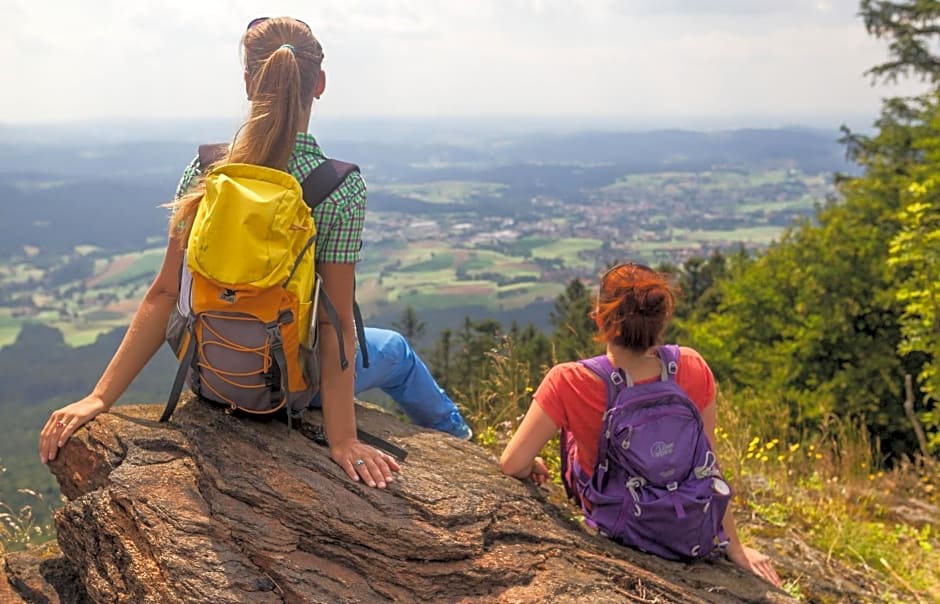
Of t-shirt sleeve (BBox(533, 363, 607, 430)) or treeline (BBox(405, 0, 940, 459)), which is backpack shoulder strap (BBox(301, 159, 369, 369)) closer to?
t-shirt sleeve (BBox(533, 363, 607, 430))

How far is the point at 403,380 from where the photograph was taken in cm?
349

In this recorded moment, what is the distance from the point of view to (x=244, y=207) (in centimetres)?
229

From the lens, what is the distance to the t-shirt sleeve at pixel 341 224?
2.59m

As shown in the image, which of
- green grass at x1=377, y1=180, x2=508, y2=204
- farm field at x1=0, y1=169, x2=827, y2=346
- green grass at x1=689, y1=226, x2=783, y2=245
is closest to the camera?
farm field at x1=0, y1=169, x2=827, y2=346

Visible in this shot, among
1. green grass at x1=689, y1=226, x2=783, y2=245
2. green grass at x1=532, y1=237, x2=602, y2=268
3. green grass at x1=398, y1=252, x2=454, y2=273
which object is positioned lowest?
green grass at x1=398, y1=252, x2=454, y2=273

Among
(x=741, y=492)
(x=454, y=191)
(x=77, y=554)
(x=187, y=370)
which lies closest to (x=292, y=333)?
(x=187, y=370)

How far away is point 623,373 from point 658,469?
397 millimetres

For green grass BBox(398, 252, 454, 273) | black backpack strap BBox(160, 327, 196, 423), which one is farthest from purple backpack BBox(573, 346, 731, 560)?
green grass BBox(398, 252, 454, 273)

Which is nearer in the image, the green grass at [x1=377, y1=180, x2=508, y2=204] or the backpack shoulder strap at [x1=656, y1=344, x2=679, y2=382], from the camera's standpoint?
the backpack shoulder strap at [x1=656, y1=344, x2=679, y2=382]

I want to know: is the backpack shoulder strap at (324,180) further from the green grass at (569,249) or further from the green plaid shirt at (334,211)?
the green grass at (569,249)

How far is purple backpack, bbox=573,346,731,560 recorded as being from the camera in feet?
8.95

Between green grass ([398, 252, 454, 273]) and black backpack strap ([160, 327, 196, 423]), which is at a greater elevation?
black backpack strap ([160, 327, 196, 423])

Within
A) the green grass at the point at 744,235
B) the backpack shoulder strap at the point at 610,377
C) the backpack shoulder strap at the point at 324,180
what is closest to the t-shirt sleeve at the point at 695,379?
the backpack shoulder strap at the point at 610,377

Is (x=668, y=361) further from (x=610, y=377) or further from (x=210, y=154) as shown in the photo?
(x=210, y=154)
